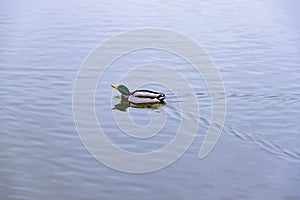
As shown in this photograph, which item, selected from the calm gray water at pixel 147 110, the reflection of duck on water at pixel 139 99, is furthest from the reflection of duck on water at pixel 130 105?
the calm gray water at pixel 147 110

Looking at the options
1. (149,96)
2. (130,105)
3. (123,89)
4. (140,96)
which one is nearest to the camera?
(149,96)

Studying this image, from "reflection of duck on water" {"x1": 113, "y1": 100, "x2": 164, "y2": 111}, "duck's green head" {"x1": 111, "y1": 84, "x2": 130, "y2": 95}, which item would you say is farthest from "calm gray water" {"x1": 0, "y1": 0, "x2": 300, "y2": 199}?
"duck's green head" {"x1": 111, "y1": 84, "x2": 130, "y2": 95}

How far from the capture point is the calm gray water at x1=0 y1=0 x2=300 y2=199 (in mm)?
7715

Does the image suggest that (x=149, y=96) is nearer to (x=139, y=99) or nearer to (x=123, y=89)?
(x=139, y=99)

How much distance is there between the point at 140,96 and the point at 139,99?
0.06 meters

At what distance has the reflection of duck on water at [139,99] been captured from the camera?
34.7ft

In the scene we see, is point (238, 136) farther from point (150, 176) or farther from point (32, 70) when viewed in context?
point (32, 70)

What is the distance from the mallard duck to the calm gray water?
8.0 inches

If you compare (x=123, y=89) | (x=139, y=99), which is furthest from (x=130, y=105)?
(x=123, y=89)

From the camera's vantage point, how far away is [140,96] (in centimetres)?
1073

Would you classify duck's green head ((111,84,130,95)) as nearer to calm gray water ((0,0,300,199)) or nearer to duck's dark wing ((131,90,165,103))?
duck's dark wing ((131,90,165,103))

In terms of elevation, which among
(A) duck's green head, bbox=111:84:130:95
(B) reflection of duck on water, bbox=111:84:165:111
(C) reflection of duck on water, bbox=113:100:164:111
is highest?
(A) duck's green head, bbox=111:84:130:95

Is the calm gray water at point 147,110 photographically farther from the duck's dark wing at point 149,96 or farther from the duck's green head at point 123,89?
the duck's green head at point 123,89

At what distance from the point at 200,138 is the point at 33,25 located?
854cm
